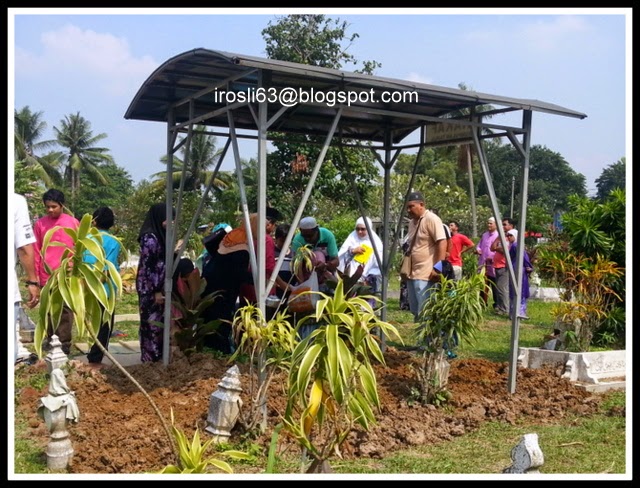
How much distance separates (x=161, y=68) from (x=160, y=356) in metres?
2.94

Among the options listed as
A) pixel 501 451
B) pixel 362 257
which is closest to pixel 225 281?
pixel 362 257

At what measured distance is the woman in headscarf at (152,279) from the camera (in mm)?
7094

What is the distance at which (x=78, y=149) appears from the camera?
4628 cm

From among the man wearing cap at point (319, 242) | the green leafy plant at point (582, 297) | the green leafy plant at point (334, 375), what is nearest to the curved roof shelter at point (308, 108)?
the man wearing cap at point (319, 242)

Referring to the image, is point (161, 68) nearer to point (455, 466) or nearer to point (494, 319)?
point (455, 466)

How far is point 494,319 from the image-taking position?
1148 centimetres

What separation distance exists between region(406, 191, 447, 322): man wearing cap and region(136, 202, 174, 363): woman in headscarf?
2.70m

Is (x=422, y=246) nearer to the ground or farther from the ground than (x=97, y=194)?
nearer to the ground

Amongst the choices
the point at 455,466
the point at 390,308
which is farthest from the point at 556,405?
the point at 390,308

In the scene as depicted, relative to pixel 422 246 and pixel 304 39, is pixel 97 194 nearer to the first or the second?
pixel 304 39

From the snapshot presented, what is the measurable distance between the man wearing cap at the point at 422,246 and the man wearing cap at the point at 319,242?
34.7 inches

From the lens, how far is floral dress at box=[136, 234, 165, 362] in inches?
279

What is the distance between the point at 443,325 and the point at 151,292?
9.94ft

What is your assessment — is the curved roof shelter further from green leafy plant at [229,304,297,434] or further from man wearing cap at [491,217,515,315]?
man wearing cap at [491,217,515,315]
